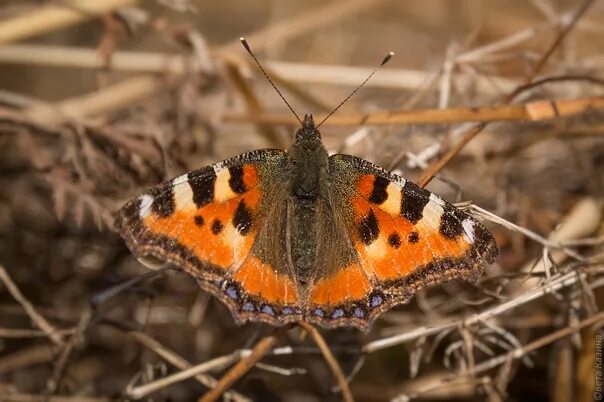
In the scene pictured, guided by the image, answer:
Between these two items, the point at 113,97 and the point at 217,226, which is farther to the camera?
the point at 113,97

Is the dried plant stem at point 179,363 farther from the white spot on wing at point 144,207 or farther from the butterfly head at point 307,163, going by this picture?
the butterfly head at point 307,163

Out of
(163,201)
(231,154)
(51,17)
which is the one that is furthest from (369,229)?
(51,17)

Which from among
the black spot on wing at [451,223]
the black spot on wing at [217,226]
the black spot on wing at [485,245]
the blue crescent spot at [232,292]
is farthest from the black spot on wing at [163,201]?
the black spot on wing at [485,245]

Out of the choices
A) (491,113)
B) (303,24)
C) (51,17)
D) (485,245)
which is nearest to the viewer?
(485,245)

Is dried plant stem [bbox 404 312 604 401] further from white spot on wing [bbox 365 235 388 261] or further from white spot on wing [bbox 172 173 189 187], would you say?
white spot on wing [bbox 172 173 189 187]

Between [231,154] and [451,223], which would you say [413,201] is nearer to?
[451,223]

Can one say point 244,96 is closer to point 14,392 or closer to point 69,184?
point 69,184
